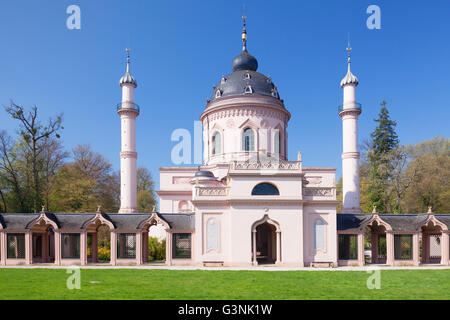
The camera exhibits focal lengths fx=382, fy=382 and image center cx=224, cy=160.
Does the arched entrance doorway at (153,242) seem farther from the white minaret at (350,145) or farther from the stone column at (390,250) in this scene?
the white minaret at (350,145)

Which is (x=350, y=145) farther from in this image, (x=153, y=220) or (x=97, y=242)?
(x=97, y=242)

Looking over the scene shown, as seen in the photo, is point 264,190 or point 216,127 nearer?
point 264,190

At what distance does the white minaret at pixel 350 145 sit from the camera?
38.0 m

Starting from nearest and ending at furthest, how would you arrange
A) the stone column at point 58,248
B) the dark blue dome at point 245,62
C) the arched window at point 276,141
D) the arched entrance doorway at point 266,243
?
1. the stone column at point 58,248
2. the arched entrance doorway at point 266,243
3. the arched window at point 276,141
4. the dark blue dome at point 245,62

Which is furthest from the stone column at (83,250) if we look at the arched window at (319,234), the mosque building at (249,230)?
the arched window at (319,234)

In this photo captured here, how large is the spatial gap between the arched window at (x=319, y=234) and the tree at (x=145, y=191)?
3932 centimetres

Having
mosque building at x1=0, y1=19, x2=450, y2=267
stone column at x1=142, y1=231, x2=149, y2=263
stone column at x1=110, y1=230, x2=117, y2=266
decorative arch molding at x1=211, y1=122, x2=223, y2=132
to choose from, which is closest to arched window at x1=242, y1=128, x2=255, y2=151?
decorative arch molding at x1=211, y1=122, x2=223, y2=132

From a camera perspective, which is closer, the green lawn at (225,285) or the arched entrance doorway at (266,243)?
the green lawn at (225,285)

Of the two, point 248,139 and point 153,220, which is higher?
point 248,139

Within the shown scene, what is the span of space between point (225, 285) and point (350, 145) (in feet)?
84.5

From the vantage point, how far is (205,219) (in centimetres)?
2702

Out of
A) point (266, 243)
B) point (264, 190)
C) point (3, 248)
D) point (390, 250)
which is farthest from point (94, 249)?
point (390, 250)

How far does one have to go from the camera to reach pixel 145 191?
65.8 metres
